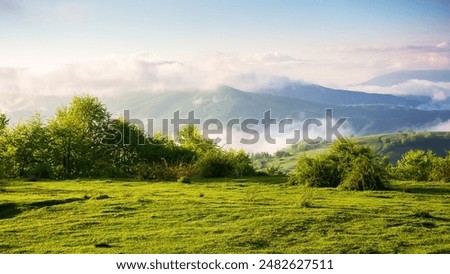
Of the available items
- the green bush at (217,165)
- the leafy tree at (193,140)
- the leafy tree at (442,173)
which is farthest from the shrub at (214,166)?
the leafy tree at (193,140)

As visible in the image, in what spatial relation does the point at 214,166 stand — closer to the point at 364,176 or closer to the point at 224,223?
the point at 364,176

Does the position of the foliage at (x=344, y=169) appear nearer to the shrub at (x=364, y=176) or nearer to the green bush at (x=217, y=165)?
the shrub at (x=364, y=176)

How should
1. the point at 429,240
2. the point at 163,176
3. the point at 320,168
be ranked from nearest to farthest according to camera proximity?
the point at 429,240 < the point at 320,168 < the point at 163,176

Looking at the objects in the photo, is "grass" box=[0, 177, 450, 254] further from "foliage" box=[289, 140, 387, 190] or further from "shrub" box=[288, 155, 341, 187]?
"shrub" box=[288, 155, 341, 187]

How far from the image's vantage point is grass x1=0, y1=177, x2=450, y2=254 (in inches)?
545

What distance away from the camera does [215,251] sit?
44.2 ft

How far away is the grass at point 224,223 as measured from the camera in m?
13.9

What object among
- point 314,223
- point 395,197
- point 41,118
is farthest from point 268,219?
point 41,118

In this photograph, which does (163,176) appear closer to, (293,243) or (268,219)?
(268,219)

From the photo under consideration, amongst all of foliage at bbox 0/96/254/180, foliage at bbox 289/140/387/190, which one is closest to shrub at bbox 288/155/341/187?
foliage at bbox 289/140/387/190

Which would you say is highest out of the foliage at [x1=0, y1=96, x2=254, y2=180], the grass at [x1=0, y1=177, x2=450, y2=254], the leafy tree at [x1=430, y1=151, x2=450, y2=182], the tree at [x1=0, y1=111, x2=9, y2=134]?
the tree at [x1=0, y1=111, x2=9, y2=134]

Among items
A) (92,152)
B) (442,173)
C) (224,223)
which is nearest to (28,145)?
(92,152)

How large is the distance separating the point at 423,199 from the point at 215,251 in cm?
1088

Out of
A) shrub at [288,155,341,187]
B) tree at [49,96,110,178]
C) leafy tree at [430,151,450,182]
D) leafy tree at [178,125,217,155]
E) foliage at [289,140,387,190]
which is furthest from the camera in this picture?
leafy tree at [178,125,217,155]
